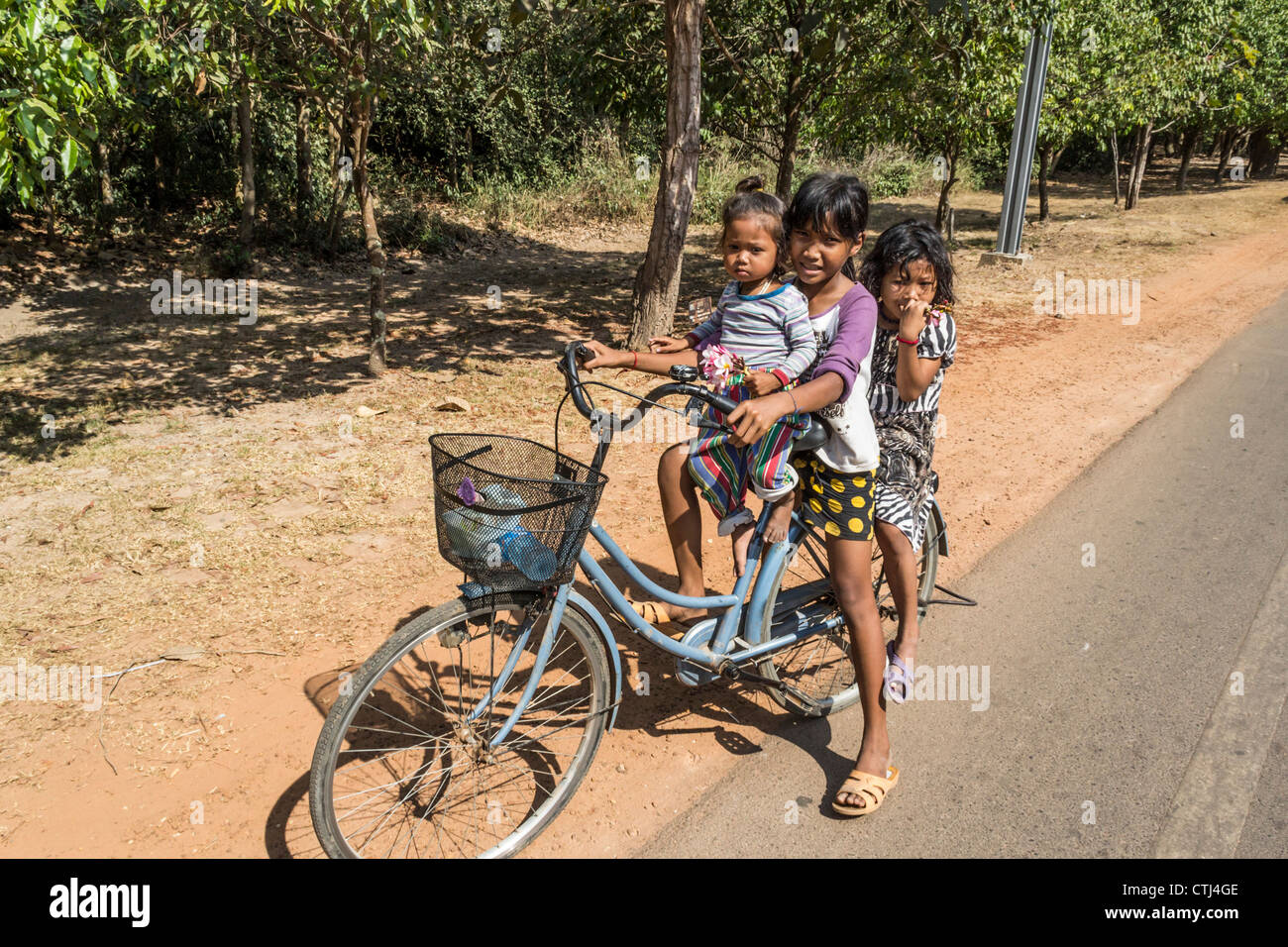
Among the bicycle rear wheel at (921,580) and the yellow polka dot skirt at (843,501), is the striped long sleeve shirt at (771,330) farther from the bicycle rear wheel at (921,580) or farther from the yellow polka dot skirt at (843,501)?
the bicycle rear wheel at (921,580)

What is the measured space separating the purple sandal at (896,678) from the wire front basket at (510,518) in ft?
4.74

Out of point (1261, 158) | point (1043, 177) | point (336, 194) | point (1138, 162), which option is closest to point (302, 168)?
point (336, 194)

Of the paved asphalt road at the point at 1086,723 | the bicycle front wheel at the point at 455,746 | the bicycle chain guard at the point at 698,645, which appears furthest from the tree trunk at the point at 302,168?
the bicycle chain guard at the point at 698,645

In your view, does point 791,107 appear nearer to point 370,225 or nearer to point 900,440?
point 370,225

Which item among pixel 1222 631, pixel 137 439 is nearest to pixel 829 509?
pixel 1222 631

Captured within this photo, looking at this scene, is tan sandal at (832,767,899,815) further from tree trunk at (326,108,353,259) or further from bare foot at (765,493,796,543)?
tree trunk at (326,108,353,259)

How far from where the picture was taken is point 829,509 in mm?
3088

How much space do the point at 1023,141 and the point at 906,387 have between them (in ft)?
43.6

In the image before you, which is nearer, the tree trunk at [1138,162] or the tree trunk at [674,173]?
the tree trunk at [674,173]

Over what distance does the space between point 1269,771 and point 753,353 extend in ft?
8.10

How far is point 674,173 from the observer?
27.2ft

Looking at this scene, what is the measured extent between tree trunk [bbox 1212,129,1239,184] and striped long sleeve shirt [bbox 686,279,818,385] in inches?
1301

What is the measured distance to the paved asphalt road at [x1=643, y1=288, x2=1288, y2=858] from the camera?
299 centimetres

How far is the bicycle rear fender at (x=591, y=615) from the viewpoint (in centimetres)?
247
